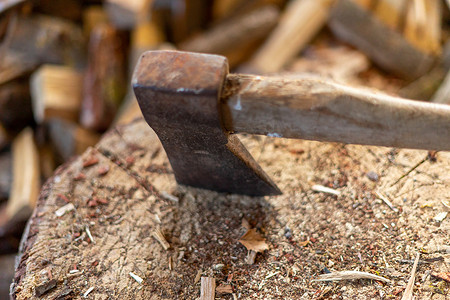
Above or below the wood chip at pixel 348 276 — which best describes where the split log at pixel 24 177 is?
below

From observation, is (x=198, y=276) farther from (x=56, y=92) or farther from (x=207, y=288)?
(x=56, y=92)

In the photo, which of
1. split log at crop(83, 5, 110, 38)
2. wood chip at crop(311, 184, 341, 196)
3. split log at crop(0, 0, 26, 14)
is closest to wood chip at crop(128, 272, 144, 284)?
wood chip at crop(311, 184, 341, 196)

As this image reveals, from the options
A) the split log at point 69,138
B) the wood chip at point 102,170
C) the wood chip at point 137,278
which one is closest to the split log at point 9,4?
the split log at point 69,138

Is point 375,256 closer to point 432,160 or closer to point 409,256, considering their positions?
point 409,256

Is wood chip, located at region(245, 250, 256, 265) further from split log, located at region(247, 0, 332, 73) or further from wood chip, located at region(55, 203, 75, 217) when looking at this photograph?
split log, located at region(247, 0, 332, 73)

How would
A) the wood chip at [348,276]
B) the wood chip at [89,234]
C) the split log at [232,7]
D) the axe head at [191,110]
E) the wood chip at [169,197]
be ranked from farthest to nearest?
the split log at [232,7], the wood chip at [169,197], the wood chip at [89,234], the wood chip at [348,276], the axe head at [191,110]

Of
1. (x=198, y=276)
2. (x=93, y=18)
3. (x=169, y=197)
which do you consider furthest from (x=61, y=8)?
(x=198, y=276)

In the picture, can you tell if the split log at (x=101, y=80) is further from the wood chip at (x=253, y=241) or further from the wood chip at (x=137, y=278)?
the wood chip at (x=253, y=241)
